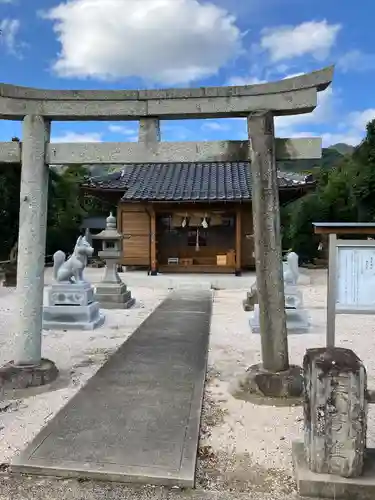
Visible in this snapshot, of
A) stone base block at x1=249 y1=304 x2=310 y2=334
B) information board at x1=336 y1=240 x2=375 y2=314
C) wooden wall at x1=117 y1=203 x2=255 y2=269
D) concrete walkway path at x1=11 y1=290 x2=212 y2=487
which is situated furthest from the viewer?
wooden wall at x1=117 y1=203 x2=255 y2=269

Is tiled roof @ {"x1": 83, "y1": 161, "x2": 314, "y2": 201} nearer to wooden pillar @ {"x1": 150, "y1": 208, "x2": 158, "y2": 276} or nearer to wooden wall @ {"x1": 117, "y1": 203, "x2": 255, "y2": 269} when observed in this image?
wooden wall @ {"x1": 117, "y1": 203, "x2": 255, "y2": 269}

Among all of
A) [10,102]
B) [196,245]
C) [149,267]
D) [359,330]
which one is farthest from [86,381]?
[196,245]

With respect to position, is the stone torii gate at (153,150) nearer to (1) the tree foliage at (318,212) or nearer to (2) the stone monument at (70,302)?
(2) the stone monument at (70,302)

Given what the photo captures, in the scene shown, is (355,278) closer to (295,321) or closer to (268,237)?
(268,237)

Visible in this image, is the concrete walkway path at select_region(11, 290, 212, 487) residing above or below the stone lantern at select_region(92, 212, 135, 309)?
below

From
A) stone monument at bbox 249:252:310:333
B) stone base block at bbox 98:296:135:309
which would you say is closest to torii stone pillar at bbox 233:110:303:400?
stone monument at bbox 249:252:310:333

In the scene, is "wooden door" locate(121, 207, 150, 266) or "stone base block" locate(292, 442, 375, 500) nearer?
"stone base block" locate(292, 442, 375, 500)

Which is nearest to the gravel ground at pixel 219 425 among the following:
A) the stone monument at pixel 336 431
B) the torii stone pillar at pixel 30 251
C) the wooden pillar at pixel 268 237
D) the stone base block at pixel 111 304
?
the stone monument at pixel 336 431

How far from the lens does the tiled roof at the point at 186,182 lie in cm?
1567

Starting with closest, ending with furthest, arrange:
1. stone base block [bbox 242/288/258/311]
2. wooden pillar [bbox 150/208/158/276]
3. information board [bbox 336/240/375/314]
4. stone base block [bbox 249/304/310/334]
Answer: information board [bbox 336/240/375/314] < stone base block [bbox 249/304/310/334] < stone base block [bbox 242/288/258/311] < wooden pillar [bbox 150/208/158/276]

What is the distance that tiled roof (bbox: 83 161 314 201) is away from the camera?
15.7 metres

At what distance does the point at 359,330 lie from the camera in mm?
7781

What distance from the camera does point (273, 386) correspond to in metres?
4.30

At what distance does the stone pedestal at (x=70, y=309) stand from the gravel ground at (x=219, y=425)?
409 millimetres
